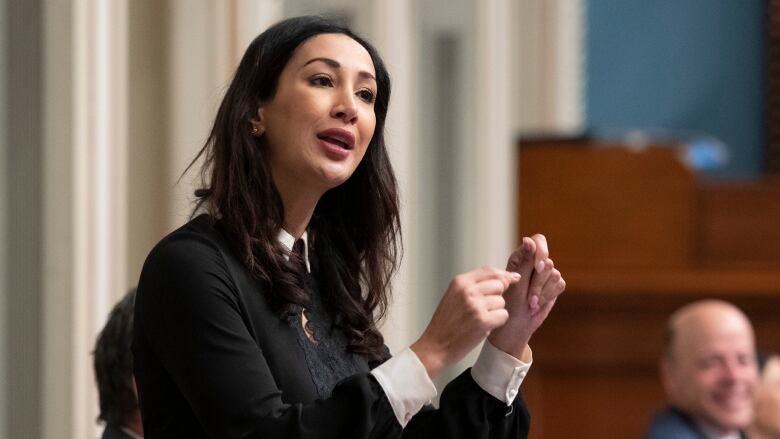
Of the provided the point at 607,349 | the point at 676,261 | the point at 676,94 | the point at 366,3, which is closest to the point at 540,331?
the point at 607,349

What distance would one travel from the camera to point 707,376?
4113mm

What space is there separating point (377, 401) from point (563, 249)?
4.27 meters

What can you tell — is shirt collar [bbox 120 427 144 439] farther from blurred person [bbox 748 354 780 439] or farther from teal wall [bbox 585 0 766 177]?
teal wall [bbox 585 0 766 177]

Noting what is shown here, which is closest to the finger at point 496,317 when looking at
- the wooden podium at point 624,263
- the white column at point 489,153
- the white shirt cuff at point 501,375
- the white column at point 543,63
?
the white shirt cuff at point 501,375

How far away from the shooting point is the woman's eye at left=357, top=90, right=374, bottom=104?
193cm

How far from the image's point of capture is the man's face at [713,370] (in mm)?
4062

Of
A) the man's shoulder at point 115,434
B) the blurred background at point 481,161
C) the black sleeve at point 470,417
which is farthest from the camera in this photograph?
the blurred background at point 481,161

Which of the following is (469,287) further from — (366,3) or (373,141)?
(366,3)

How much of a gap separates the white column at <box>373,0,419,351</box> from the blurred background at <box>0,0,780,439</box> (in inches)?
0.6

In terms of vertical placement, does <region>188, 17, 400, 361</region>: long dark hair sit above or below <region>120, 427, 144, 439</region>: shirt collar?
above

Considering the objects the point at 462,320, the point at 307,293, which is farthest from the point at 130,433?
the point at 462,320

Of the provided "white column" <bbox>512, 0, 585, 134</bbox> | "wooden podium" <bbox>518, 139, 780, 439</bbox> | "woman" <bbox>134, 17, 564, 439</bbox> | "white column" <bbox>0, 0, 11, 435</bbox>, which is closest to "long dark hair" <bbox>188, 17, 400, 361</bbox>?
"woman" <bbox>134, 17, 564, 439</bbox>

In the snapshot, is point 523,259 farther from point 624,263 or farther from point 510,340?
point 624,263

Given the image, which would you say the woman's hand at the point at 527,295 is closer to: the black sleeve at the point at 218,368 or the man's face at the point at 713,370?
the black sleeve at the point at 218,368
